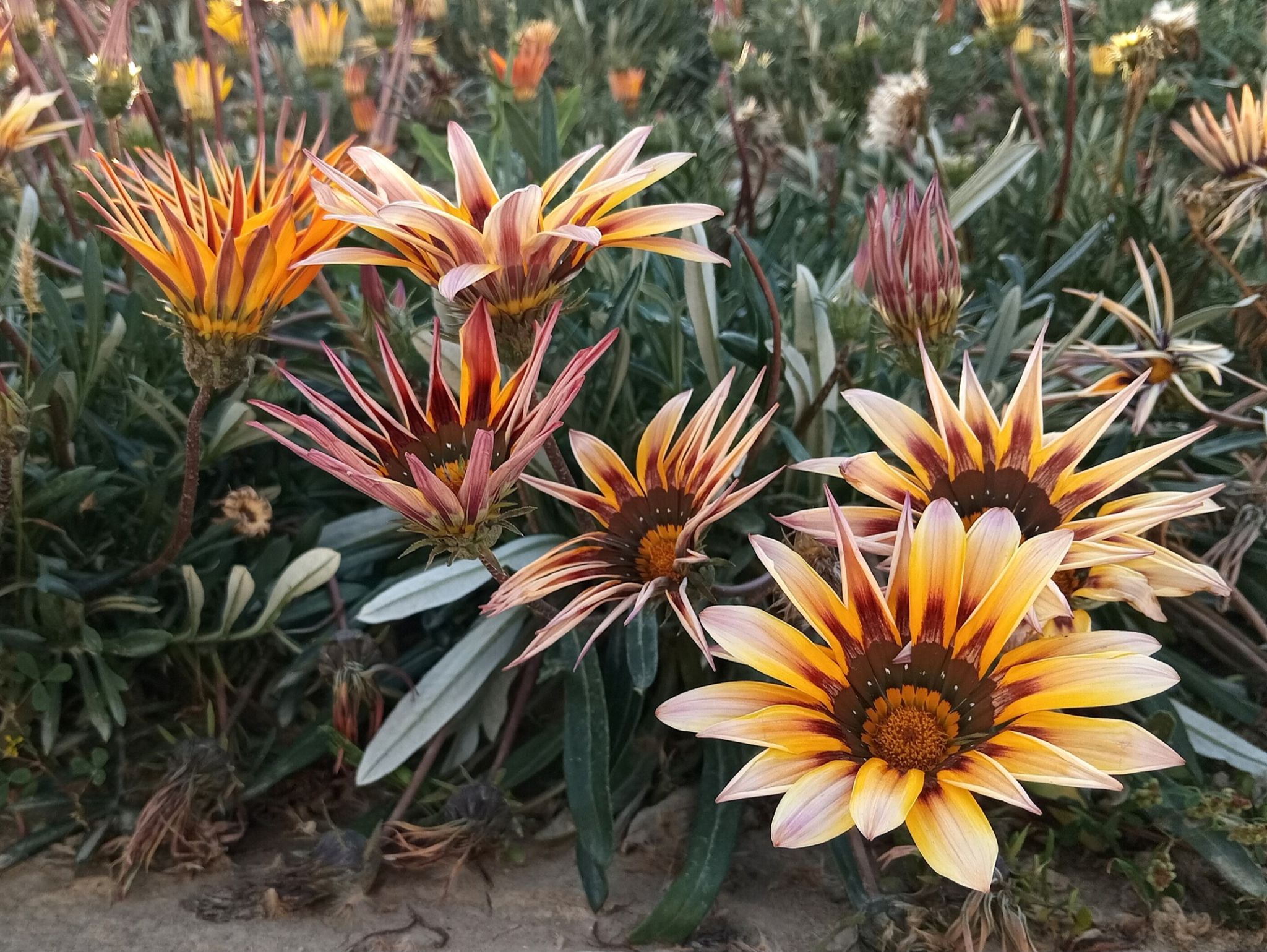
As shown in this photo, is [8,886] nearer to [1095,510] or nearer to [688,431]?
[688,431]

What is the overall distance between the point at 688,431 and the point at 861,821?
365 millimetres

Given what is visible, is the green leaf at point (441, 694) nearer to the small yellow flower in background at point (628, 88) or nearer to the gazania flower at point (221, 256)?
the gazania flower at point (221, 256)

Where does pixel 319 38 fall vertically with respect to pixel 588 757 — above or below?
above

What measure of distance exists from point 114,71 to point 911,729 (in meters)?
1.18

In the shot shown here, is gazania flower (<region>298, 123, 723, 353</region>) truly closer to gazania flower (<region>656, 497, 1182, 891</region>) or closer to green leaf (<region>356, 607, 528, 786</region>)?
gazania flower (<region>656, 497, 1182, 891</region>)

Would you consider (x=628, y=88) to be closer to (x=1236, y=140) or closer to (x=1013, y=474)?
(x=1236, y=140)

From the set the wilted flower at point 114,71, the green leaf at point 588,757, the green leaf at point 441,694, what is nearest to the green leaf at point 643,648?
the green leaf at point 588,757

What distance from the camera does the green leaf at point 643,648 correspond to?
908 millimetres

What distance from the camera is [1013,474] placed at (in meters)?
0.75

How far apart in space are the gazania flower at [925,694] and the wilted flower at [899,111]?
1167 mm

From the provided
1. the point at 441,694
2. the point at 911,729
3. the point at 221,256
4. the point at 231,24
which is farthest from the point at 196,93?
the point at 911,729

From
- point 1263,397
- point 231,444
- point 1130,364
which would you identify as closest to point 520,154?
point 231,444

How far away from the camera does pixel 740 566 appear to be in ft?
3.53

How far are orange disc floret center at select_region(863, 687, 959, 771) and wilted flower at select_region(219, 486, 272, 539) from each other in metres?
0.78
